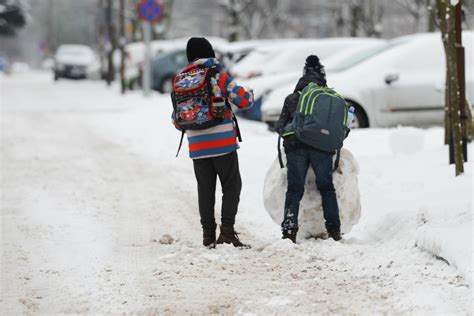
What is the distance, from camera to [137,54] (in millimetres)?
33188

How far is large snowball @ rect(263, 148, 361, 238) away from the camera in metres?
6.81

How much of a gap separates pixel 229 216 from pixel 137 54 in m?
27.1

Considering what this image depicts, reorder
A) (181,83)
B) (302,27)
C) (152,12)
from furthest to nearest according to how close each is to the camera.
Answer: (302,27) → (152,12) → (181,83)

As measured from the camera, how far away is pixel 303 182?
262 inches

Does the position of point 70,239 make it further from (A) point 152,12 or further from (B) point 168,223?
(A) point 152,12

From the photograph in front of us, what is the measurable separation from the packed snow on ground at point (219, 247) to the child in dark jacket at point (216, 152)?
0.21m

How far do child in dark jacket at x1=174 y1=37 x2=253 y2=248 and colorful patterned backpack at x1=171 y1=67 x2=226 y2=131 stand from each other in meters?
0.05

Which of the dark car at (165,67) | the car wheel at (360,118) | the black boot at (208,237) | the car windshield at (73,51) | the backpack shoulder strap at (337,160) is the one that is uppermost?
the backpack shoulder strap at (337,160)

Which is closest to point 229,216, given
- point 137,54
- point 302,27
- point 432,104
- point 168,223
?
point 168,223

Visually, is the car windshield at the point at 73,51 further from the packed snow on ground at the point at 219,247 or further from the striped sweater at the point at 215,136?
→ the striped sweater at the point at 215,136

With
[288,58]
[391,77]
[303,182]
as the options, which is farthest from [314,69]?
[288,58]

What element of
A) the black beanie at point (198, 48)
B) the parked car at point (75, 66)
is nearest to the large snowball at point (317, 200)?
the black beanie at point (198, 48)

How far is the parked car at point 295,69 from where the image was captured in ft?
51.3

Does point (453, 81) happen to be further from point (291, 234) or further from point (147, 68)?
point (147, 68)
